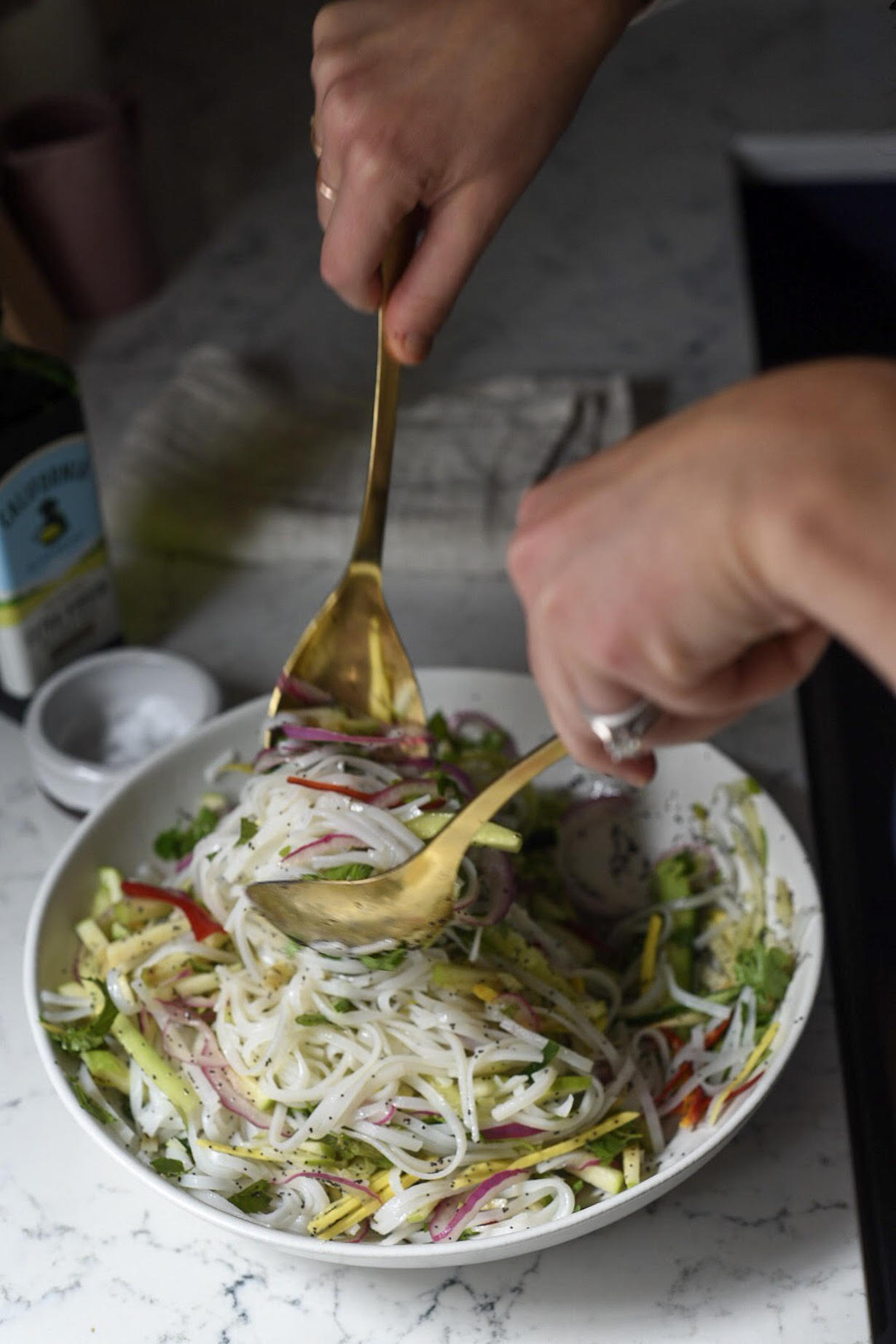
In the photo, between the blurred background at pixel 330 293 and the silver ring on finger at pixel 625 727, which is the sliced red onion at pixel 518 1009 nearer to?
the silver ring on finger at pixel 625 727

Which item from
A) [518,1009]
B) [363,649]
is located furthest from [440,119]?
[518,1009]

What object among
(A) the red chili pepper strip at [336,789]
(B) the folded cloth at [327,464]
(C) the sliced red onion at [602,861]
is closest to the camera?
(A) the red chili pepper strip at [336,789]

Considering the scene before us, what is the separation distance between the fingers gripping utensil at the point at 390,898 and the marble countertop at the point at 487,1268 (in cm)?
23

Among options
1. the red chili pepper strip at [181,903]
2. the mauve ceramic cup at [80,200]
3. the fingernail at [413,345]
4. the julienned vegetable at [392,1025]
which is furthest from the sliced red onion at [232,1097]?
the mauve ceramic cup at [80,200]

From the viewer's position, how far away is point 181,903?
3.66 feet

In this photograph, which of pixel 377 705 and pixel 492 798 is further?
pixel 377 705

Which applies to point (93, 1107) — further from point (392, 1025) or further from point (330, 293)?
point (330, 293)

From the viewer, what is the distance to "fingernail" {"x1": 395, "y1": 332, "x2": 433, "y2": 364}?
1.08 m

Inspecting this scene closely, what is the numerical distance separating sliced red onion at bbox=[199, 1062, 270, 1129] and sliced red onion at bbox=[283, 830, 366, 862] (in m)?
0.16

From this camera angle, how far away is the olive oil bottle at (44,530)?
133cm

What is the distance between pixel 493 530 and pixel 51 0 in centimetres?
135

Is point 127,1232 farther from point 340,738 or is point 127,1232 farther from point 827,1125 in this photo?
point 827,1125

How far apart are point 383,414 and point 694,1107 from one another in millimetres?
555

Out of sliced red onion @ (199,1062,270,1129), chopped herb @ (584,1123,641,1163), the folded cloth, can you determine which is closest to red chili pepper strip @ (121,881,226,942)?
sliced red onion @ (199,1062,270,1129)
